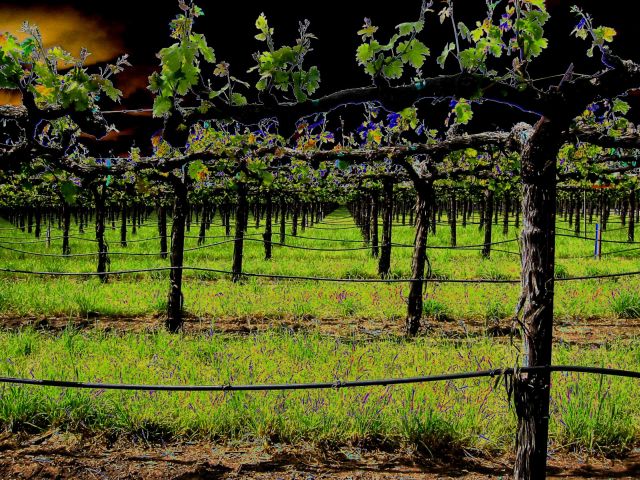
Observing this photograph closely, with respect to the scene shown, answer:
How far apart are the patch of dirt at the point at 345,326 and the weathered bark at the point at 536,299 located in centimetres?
418

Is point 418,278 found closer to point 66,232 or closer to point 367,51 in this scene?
point 367,51

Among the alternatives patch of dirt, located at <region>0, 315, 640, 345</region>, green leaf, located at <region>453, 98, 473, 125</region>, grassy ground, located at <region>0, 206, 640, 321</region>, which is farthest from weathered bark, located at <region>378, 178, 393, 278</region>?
green leaf, located at <region>453, 98, 473, 125</region>

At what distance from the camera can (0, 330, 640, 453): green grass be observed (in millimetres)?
4051

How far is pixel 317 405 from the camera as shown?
428 centimetres

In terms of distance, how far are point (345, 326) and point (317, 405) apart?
3.67 metres

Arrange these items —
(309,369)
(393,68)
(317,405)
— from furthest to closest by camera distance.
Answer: (309,369), (317,405), (393,68)

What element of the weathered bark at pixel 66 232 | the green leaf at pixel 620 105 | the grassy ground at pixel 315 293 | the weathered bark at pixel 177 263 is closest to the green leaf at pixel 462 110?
the green leaf at pixel 620 105

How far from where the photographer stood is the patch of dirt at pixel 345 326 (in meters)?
7.38

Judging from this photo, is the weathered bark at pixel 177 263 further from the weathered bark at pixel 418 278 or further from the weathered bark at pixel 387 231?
the weathered bark at pixel 387 231

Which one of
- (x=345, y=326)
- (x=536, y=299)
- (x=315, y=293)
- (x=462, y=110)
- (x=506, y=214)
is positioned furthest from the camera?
(x=506, y=214)

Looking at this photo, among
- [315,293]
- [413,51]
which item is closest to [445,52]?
[413,51]

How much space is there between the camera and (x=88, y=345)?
20.7 feet

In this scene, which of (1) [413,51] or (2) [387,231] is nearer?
(1) [413,51]

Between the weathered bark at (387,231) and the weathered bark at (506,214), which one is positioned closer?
the weathered bark at (387,231)
